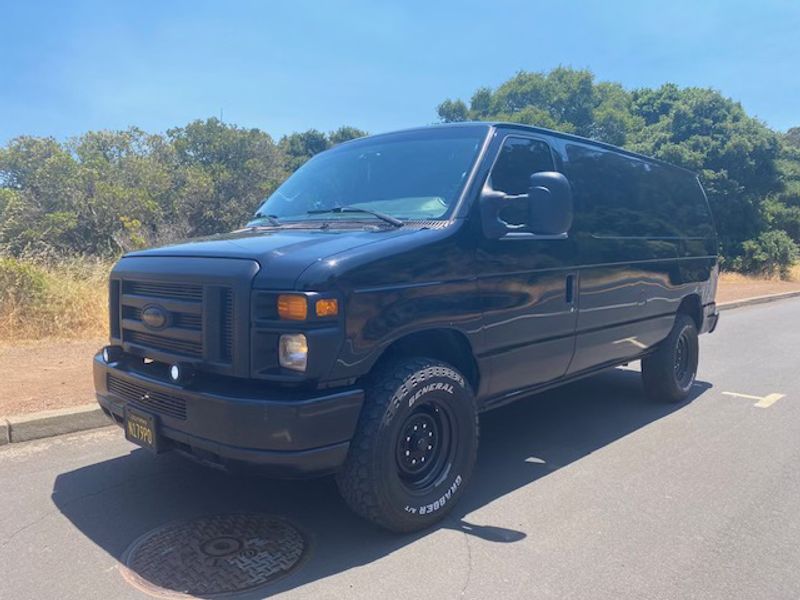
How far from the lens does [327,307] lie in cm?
306

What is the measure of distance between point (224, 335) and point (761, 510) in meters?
3.34

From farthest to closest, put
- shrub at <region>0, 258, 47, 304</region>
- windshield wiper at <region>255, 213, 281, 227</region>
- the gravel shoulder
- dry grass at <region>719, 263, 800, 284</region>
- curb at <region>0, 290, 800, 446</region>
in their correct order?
dry grass at <region>719, 263, 800, 284</region> → shrub at <region>0, 258, 47, 304</region> → the gravel shoulder → curb at <region>0, 290, 800, 446</region> → windshield wiper at <region>255, 213, 281, 227</region>

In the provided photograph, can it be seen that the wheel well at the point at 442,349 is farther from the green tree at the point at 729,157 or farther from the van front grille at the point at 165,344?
the green tree at the point at 729,157

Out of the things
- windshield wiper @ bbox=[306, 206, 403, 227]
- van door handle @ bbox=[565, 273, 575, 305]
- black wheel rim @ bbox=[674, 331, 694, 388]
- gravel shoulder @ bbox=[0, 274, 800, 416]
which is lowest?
gravel shoulder @ bbox=[0, 274, 800, 416]

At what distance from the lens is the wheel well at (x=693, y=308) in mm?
6512

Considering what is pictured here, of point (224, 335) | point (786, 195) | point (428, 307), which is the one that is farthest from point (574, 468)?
point (786, 195)

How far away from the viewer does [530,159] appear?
4.47m

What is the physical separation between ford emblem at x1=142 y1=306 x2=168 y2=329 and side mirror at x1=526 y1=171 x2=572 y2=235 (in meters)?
2.19

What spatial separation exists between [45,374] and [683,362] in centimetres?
639

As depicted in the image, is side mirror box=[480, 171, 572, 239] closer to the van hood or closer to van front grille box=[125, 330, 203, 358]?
the van hood

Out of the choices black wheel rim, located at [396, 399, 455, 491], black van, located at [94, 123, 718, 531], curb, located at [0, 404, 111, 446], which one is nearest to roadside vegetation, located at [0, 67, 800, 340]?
curb, located at [0, 404, 111, 446]

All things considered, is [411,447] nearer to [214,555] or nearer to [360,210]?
[214,555]

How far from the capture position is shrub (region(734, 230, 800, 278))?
24797 millimetres

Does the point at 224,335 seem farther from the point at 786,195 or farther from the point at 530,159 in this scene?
the point at 786,195
